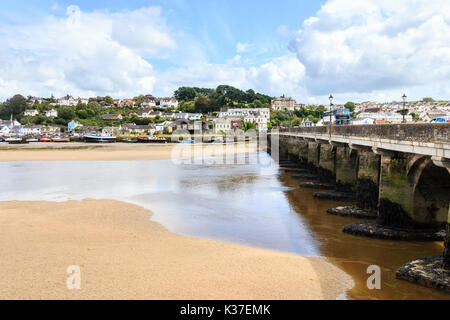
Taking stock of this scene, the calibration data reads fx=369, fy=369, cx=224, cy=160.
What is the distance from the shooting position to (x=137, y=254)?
9930 mm

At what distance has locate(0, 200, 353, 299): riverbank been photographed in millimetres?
7543

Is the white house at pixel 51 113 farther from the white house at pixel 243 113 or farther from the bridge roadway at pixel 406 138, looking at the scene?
the bridge roadway at pixel 406 138

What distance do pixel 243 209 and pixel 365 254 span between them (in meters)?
6.88

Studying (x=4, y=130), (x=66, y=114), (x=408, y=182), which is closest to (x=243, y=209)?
(x=408, y=182)

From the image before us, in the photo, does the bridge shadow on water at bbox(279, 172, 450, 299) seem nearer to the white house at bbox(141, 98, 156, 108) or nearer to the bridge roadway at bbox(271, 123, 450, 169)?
the bridge roadway at bbox(271, 123, 450, 169)

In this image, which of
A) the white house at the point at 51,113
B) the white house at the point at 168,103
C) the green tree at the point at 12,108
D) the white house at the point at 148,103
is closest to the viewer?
the green tree at the point at 12,108

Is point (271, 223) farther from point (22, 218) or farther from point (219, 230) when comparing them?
point (22, 218)

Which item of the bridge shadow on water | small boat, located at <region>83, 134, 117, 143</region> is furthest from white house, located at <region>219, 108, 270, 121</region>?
the bridge shadow on water

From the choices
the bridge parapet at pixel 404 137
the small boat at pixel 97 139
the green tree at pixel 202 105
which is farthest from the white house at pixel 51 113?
the bridge parapet at pixel 404 137

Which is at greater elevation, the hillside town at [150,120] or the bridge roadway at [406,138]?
the hillside town at [150,120]

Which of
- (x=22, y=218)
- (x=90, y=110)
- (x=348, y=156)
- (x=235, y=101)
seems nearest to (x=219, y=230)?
(x=22, y=218)

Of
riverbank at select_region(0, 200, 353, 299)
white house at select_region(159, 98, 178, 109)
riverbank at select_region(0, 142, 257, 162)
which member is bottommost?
riverbank at select_region(0, 200, 353, 299)

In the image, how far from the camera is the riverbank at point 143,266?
297 inches
